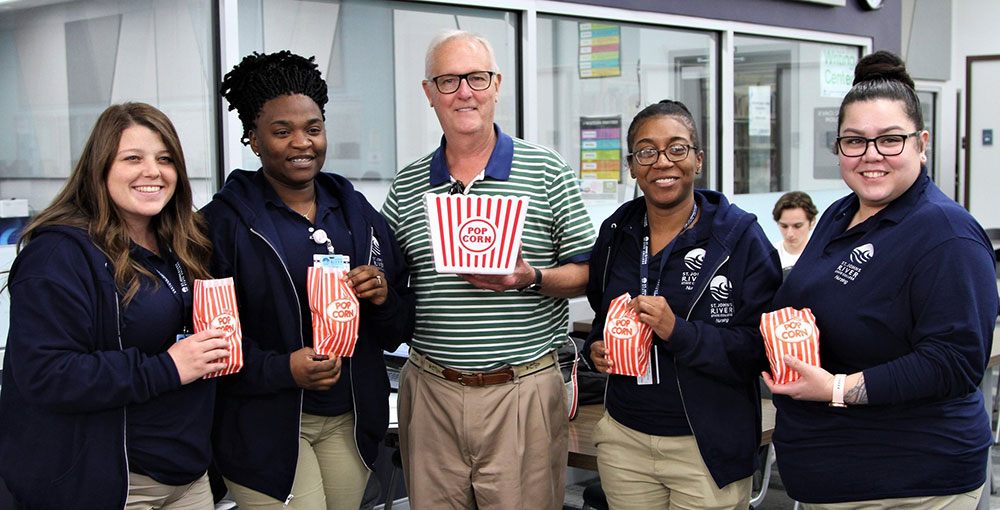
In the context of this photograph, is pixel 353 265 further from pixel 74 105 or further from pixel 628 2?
pixel 628 2

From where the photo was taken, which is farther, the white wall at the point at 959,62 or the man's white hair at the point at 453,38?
the white wall at the point at 959,62

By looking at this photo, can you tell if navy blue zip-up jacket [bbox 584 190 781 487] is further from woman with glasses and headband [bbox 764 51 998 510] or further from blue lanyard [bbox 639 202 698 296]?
woman with glasses and headband [bbox 764 51 998 510]

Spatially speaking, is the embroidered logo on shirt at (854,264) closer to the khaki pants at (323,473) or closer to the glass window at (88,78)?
the khaki pants at (323,473)

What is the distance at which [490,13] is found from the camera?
4797 mm

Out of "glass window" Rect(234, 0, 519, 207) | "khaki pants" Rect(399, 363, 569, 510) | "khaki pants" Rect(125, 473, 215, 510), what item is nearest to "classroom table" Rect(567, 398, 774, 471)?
"khaki pants" Rect(399, 363, 569, 510)

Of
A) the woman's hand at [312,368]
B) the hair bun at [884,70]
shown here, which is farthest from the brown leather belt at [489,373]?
the hair bun at [884,70]

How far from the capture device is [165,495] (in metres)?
2.20

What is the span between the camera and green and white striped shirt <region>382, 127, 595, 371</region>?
2.56 meters

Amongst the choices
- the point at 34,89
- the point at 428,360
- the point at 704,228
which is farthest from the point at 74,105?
the point at 704,228

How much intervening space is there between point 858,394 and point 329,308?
1.20 metres

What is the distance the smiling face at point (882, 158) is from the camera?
2.06 meters

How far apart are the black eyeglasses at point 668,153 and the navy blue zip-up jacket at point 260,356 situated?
0.74 metres

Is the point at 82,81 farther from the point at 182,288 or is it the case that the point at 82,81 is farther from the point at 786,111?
the point at 786,111

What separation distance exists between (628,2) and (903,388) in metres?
3.94
